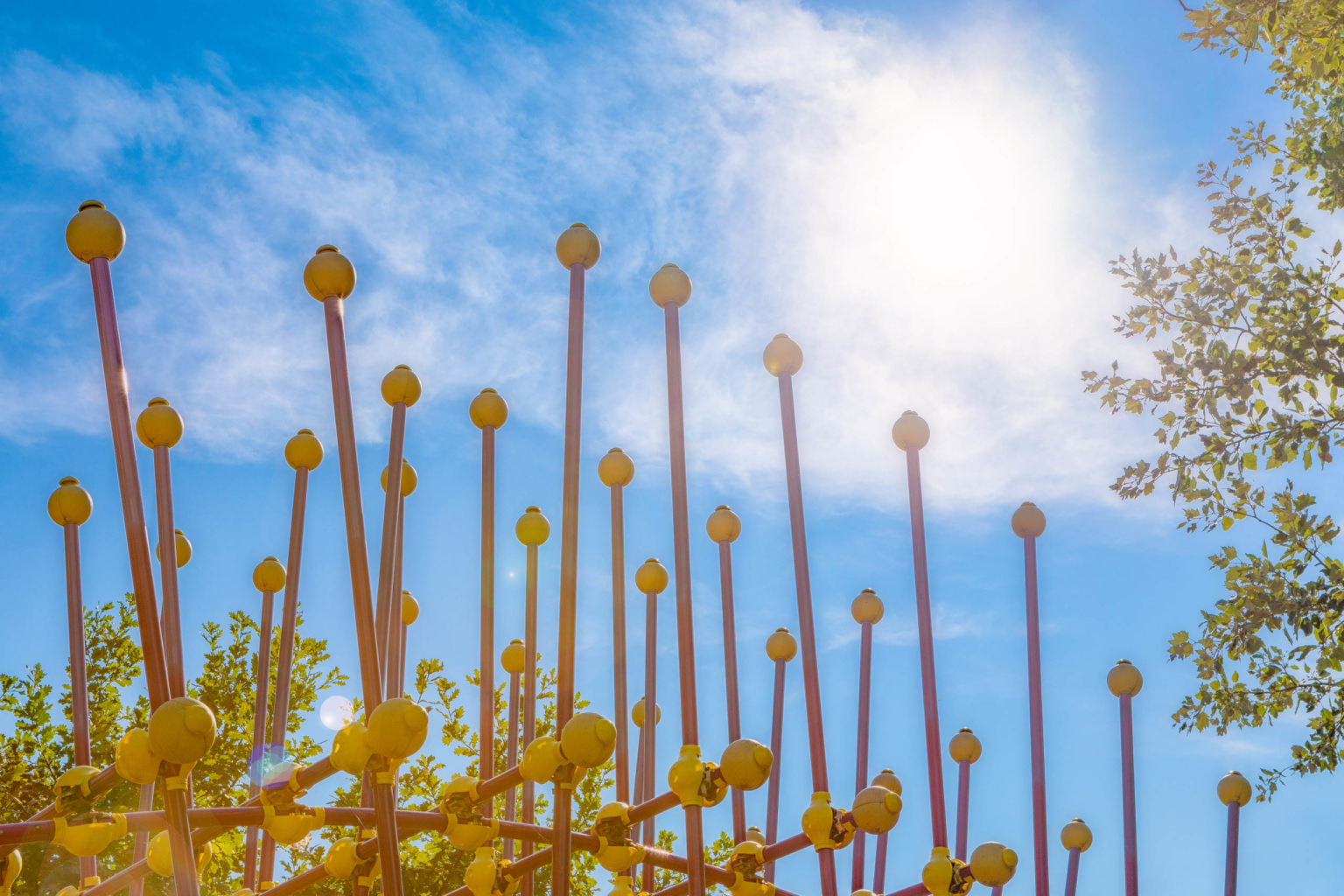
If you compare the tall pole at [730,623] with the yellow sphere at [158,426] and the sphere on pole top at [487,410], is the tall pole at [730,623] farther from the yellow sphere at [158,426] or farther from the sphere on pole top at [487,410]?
the yellow sphere at [158,426]

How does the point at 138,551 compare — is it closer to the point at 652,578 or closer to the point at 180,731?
the point at 180,731

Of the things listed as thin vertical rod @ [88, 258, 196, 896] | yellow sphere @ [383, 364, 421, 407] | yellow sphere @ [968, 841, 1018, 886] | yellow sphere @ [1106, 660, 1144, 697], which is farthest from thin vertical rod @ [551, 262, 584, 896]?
yellow sphere @ [1106, 660, 1144, 697]

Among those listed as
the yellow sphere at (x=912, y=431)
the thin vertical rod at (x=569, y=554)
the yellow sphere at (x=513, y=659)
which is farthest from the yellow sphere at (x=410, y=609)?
the yellow sphere at (x=912, y=431)

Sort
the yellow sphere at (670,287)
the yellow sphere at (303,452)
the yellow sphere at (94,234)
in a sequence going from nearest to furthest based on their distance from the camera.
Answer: the yellow sphere at (94,234)
the yellow sphere at (670,287)
the yellow sphere at (303,452)

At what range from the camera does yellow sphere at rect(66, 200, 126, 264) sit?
4.65 metres

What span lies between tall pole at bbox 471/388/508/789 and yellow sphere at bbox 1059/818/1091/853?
15.1 ft

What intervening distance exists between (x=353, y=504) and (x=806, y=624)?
259 centimetres

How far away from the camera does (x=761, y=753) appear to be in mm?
5160

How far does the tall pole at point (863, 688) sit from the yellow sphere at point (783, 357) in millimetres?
2566

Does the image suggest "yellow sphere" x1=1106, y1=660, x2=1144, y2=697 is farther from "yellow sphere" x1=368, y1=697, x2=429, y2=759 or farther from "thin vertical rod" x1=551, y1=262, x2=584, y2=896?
"yellow sphere" x1=368, y1=697, x2=429, y2=759

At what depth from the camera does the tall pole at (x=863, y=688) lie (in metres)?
7.32

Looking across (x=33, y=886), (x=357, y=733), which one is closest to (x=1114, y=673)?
(x=357, y=733)

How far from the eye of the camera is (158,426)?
5555 mm

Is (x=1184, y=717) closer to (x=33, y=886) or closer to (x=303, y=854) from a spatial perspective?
(x=303, y=854)
